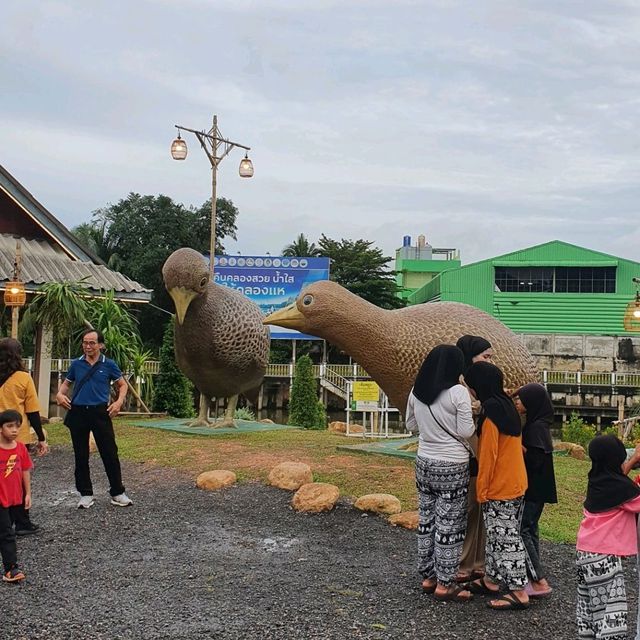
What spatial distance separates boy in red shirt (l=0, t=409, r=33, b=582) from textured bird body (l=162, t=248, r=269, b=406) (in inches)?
197

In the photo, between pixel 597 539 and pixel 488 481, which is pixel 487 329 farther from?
pixel 597 539

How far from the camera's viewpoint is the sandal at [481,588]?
4.29 metres

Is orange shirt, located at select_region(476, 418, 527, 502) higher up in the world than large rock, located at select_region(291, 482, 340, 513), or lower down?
higher up

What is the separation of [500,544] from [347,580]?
1063mm

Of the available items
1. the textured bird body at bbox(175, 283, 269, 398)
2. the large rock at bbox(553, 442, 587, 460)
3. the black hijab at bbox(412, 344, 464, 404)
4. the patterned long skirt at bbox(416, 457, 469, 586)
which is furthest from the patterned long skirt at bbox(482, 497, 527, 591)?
the large rock at bbox(553, 442, 587, 460)

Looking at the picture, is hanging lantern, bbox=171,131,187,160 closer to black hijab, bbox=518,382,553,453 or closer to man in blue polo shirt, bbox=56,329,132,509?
man in blue polo shirt, bbox=56,329,132,509

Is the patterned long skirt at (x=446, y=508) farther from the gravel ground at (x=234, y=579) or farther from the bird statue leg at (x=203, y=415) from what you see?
the bird statue leg at (x=203, y=415)

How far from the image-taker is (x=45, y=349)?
1401 centimetres

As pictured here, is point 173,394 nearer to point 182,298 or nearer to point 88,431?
point 182,298

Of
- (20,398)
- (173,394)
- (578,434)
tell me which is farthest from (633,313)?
(20,398)

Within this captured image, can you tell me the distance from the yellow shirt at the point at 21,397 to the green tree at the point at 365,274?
26.9 m

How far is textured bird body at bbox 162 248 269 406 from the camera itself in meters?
9.75

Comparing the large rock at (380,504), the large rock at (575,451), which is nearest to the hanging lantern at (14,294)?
the large rock at (380,504)

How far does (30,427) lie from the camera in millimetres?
5844
